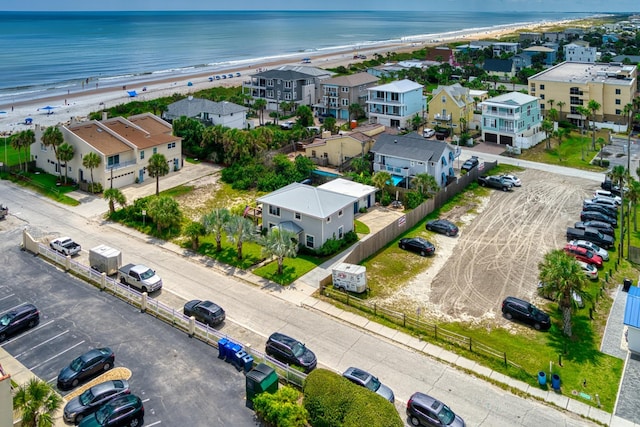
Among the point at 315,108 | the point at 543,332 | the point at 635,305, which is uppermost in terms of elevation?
the point at 315,108

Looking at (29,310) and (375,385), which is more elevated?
A: (29,310)

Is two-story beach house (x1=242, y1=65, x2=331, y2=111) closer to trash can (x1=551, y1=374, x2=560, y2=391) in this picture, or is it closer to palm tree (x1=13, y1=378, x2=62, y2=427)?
trash can (x1=551, y1=374, x2=560, y2=391)

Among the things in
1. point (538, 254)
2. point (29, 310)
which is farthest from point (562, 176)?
point (29, 310)

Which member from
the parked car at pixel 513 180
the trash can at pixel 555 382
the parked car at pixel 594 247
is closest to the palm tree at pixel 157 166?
the parked car at pixel 513 180

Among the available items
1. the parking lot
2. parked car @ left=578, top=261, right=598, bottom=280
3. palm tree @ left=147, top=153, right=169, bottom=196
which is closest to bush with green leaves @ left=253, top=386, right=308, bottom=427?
the parking lot

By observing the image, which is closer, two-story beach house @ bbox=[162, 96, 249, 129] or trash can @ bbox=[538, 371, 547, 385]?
trash can @ bbox=[538, 371, 547, 385]

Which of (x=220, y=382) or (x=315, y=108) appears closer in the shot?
(x=220, y=382)

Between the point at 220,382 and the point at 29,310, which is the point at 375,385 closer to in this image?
the point at 220,382
